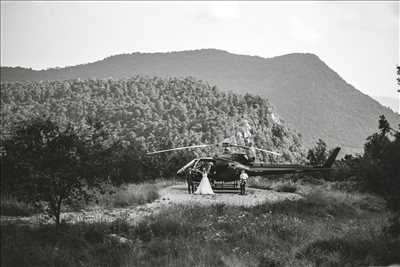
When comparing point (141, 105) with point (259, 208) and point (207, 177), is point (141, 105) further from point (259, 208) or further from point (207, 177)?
point (259, 208)

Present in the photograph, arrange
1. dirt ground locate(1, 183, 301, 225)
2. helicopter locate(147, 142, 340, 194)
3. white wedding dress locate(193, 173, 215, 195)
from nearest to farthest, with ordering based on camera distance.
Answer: dirt ground locate(1, 183, 301, 225) → white wedding dress locate(193, 173, 215, 195) → helicopter locate(147, 142, 340, 194)

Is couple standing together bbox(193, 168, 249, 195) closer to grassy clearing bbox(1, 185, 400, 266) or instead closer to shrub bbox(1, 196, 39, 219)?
grassy clearing bbox(1, 185, 400, 266)

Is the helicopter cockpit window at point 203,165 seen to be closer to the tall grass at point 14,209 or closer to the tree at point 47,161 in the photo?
the tall grass at point 14,209

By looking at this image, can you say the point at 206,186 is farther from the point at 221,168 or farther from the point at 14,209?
the point at 14,209

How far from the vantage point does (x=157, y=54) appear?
583 ft

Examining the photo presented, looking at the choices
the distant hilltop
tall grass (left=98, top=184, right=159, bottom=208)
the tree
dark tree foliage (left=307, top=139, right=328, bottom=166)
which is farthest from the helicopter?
the distant hilltop

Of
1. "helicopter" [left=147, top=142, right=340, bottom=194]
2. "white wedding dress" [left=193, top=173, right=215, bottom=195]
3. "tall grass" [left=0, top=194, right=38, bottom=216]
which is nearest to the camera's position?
"tall grass" [left=0, top=194, right=38, bottom=216]

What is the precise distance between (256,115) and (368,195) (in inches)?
4242

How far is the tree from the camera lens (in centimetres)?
955

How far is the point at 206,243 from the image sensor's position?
1040 cm

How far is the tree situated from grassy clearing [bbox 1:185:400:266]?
1.01 m

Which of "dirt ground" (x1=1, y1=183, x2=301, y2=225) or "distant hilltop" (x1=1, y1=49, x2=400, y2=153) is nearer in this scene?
"dirt ground" (x1=1, y1=183, x2=301, y2=225)

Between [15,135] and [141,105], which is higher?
[141,105]

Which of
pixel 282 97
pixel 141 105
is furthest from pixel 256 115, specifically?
pixel 141 105
